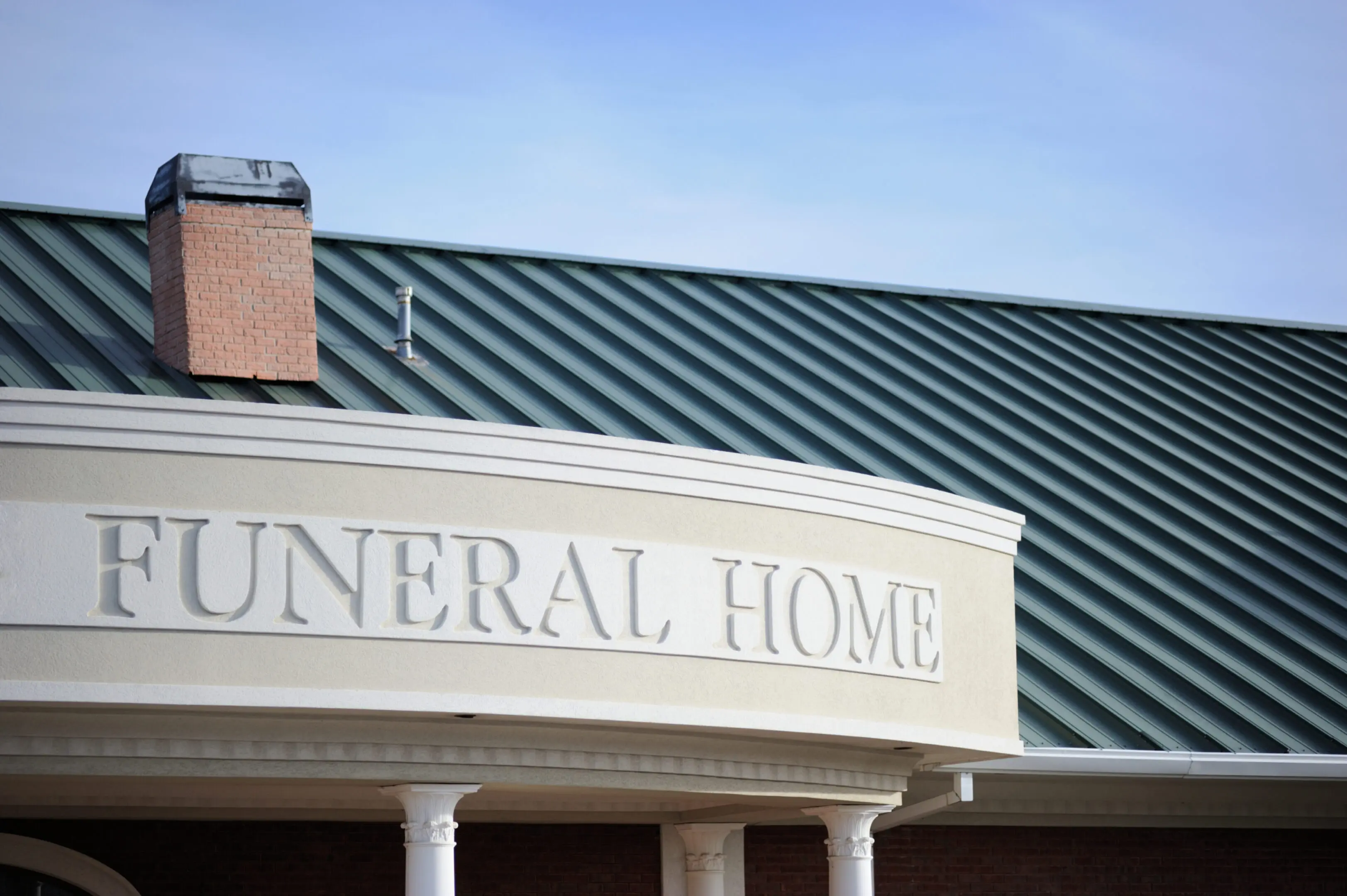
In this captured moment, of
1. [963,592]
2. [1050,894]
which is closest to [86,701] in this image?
[963,592]

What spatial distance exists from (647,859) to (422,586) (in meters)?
6.47

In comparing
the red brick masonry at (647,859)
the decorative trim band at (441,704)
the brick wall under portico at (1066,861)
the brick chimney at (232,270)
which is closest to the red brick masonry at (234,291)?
the brick chimney at (232,270)

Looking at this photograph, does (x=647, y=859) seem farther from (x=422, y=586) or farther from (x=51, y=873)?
(x=422, y=586)

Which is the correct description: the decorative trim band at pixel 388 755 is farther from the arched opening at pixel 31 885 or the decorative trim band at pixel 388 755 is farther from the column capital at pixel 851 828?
the arched opening at pixel 31 885

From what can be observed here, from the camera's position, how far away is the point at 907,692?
489 inches

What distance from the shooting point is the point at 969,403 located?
70.0ft

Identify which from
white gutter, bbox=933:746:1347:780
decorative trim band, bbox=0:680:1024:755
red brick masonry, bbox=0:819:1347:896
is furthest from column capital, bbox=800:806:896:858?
red brick masonry, bbox=0:819:1347:896

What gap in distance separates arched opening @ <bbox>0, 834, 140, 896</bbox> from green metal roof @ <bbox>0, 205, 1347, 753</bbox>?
146 inches

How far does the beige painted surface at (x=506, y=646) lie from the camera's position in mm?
9828

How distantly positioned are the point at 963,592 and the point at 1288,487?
396 inches

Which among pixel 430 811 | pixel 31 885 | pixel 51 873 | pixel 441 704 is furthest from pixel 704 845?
pixel 441 704

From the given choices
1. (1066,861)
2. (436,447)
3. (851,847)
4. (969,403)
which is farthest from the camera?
(969,403)

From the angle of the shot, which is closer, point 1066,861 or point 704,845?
point 704,845

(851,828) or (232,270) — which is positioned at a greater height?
(232,270)
